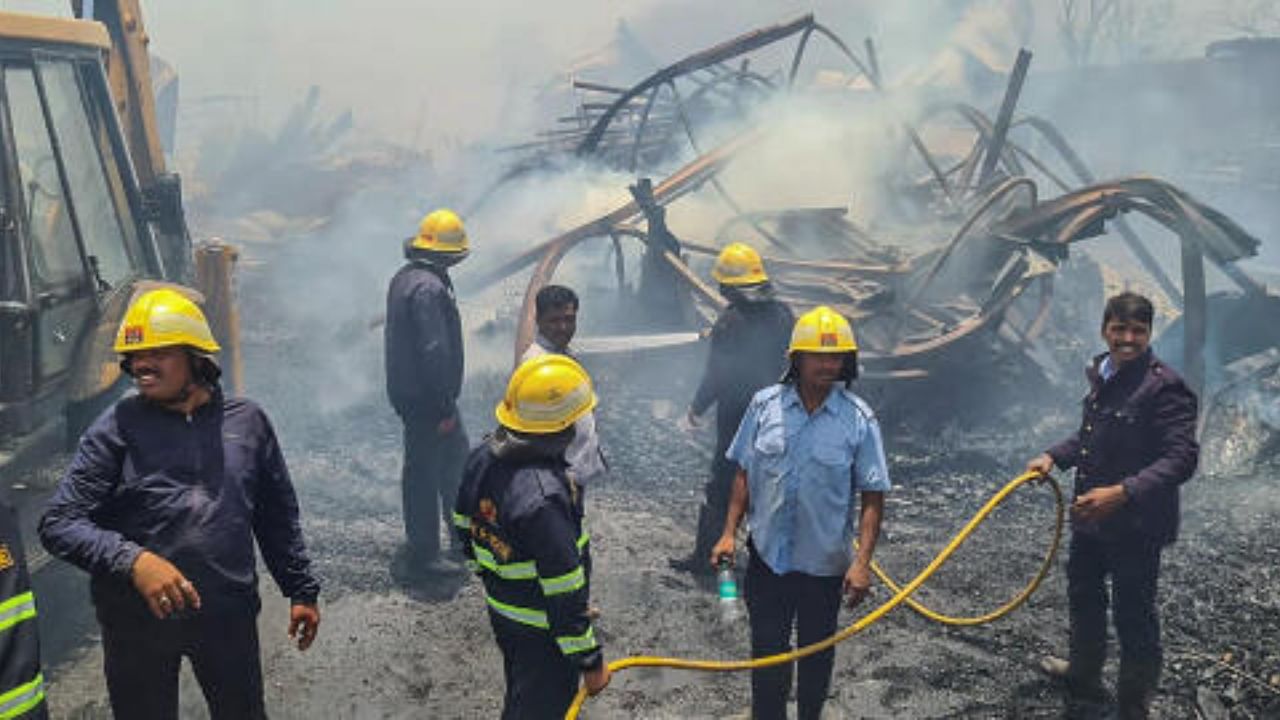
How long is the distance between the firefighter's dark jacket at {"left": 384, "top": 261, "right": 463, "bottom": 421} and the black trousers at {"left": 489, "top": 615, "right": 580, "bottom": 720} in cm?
233

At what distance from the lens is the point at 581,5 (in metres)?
35.5

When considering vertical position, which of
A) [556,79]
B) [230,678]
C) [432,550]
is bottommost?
[432,550]

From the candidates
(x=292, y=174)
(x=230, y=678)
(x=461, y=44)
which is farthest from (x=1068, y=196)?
(x=461, y=44)

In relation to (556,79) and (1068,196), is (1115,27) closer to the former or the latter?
(556,79)

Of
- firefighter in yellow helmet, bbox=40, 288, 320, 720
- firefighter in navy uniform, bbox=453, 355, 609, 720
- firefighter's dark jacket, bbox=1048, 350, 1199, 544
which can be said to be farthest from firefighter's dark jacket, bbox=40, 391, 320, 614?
firefighter's dark jacket, bbox=1048, 350, 1199, 544

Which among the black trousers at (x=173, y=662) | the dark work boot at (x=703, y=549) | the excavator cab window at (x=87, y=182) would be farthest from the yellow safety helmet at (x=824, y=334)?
the excavator cab window at (x=87, y=182)

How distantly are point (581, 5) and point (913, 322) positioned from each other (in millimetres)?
30565

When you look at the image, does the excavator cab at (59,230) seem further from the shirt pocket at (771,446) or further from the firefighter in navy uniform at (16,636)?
the shirt pocket at (771,446)

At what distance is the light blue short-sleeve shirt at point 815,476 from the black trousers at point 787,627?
120 millimetres

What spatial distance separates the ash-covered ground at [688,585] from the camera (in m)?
4.30

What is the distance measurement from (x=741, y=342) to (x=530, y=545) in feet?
8.97

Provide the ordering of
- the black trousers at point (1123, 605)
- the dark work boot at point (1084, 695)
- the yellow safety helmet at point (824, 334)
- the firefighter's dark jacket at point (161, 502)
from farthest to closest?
the dark work boot at point (1084, 695), the black trousers at point (1123, 605), the yellow safety helmet at point (824, 334), the firefighter's dark jacket at point (161, 502)

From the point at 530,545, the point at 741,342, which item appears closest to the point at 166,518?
the point at 530,545

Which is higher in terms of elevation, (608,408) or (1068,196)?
(1068,196)
